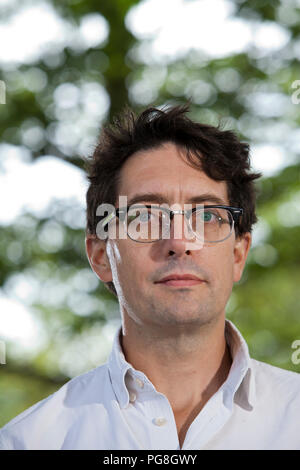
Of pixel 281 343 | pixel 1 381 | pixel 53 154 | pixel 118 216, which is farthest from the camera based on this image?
pixel 1 381

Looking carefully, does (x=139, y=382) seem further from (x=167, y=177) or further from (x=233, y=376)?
(x=167, y=177)

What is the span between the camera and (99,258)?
203 cm

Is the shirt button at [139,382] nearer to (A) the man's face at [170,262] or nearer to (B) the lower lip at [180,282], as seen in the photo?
(A) the man's face at [170,262]

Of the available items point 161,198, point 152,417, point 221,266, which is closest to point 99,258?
point 161,198

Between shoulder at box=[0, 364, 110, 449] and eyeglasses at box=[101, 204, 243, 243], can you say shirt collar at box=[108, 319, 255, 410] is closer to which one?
shoulder at box=[0, 364, 110, 449]

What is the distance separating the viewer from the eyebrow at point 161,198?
176 cm

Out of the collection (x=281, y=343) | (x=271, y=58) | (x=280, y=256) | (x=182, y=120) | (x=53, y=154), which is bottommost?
(x=281, y=343)

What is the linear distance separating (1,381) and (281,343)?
10.4ft

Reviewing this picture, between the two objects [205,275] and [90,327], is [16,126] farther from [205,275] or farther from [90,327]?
[205,275]

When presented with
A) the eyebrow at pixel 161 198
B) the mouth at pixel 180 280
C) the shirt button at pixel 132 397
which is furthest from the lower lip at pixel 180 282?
the shirt button at pixel 132 397

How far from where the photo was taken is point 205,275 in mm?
1685

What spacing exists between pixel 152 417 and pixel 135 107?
4.31 meters

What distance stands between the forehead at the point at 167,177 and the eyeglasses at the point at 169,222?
0.05 m
